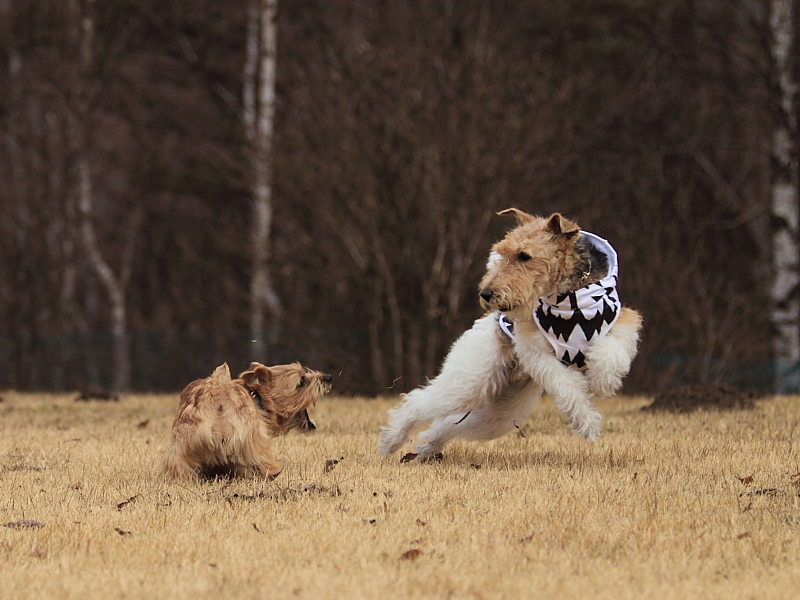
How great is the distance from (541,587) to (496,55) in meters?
11.4

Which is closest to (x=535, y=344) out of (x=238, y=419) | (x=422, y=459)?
(x=422, y=459)

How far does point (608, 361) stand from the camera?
614cm

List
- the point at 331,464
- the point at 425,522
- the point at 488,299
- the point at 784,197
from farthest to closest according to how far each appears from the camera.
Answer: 1. the point at 784,197
2. the point at 331,464
3. the point at 488,299
4. the point at 425,522

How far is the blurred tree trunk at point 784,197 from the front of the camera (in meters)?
14.6

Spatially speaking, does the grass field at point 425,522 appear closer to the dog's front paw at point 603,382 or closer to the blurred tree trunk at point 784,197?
the dog's front paw at point 603,382

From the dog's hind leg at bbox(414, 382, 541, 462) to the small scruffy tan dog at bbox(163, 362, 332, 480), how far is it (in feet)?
2.78

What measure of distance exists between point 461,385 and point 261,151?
28.8 ft

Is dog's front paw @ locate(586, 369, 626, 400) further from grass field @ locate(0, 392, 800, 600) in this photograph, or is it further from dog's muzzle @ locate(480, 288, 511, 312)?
dog's muzzle @ locate(480, 288, 511, 312)

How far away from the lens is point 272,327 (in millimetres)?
15742

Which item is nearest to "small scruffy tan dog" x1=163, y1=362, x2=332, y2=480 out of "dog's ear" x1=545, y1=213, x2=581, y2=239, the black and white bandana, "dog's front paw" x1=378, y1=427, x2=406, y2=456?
"dog's front paw" x1=378, y1=427, x2=406, y2=456

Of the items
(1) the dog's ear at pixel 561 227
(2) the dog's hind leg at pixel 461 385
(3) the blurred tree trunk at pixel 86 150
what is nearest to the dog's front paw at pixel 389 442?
(2) the dog's hind leg at pixel 461 385

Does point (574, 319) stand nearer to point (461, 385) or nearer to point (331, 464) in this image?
point (461, 385)

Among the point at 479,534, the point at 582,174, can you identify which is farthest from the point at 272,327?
the point at 479,534

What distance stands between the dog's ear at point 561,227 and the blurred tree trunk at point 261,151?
842 cm
